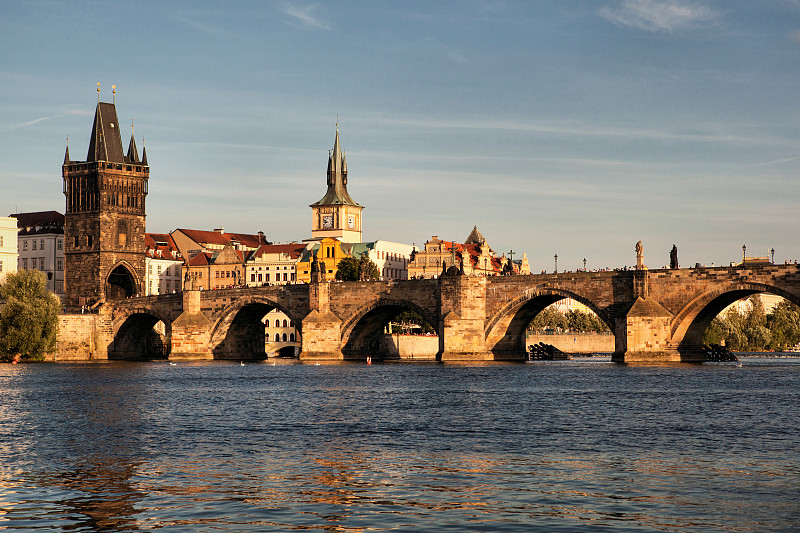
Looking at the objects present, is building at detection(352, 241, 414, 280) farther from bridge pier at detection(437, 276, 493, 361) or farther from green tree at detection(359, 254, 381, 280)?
bridge pier at detection(437, 276, 493, 361)

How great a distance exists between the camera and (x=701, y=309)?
3396 inches

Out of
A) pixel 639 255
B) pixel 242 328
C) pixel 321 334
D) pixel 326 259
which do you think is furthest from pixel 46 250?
pixel 639 255

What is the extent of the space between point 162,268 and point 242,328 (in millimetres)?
44400

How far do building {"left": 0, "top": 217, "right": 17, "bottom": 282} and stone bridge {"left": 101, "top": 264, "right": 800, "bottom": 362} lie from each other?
10.8 meters

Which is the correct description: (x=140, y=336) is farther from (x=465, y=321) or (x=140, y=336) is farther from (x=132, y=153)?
(x=465, y=321)

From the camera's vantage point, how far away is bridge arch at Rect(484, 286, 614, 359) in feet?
308

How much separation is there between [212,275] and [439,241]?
116 ft

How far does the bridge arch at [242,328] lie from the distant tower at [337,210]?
6972 centimetres

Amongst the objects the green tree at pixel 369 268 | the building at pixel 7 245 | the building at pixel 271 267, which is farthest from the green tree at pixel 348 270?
the building at pixel 7 245

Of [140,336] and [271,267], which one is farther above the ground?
[271,267]

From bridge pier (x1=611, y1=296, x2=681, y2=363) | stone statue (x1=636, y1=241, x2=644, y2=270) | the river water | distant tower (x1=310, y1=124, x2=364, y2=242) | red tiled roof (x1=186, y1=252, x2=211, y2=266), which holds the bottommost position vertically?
the river water

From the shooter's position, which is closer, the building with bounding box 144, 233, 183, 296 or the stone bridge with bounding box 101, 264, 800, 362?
the stone bridge with bounding box 101, 264, 800, 362

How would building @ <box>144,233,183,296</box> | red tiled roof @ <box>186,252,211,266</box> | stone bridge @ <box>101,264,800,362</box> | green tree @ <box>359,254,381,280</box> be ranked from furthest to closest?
red tiled roof @ <box>186,252,211,266</box> → building @ <box>144,233,183,296</box> → green tree @ <box>359,254,381,280</box> → stone bridge @ <box>101,264,800,362</box>

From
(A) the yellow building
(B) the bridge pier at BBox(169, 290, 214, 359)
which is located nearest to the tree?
(B) the bridge pier at BBox(169, 290, 214, 359)
